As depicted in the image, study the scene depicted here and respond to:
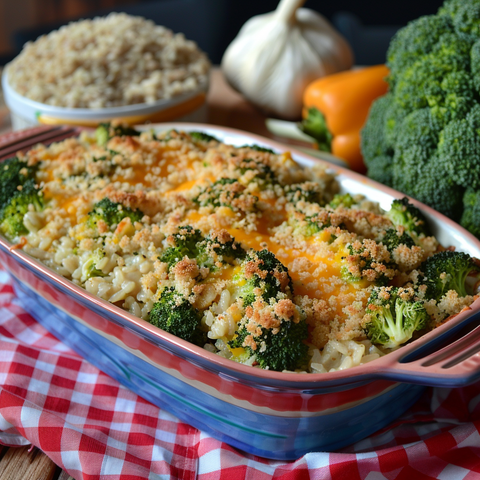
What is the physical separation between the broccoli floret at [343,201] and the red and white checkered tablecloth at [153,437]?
592 mm

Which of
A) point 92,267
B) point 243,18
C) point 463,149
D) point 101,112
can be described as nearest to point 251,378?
point 92,267

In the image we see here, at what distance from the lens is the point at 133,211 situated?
1560 millimetres

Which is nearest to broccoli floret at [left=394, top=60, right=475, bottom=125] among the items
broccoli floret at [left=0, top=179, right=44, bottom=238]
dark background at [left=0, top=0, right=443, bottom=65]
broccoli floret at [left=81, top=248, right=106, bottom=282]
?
broccoli floret at [left=81, top=248, right=106, bottom=282]

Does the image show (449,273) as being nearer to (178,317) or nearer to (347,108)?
(178,317)

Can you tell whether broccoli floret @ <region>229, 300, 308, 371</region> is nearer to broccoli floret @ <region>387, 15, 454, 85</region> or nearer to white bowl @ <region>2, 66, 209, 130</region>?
broccoli floret @ <region>387, 15, 454, 85</region>

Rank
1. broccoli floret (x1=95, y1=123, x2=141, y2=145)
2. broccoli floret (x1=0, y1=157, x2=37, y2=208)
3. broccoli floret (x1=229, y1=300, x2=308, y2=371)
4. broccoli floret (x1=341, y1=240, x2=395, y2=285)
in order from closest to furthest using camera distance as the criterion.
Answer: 1. broccoli floret (x1=229, y1=300, x2=308, y2=371)
2. broccoli floret (x1=341, y1=240, x2=395, y2=285)
3. broccoli floret (x1=0, y1=157, x2=37, y2=208)
4. broccoli floret (x1=95, y1=123, x2=141, y2=145)

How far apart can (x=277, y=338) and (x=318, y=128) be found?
1613 millimetres

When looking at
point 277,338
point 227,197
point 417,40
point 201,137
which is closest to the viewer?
point 277,338

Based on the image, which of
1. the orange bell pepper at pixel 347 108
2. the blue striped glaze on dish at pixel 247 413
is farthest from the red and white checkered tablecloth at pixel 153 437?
the orange bell pepper at pixel 347 108

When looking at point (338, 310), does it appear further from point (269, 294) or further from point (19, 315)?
point (19, 315)

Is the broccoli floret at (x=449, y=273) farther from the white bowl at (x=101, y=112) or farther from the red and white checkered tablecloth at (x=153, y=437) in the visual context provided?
the white bowl at (x=101, y=112)

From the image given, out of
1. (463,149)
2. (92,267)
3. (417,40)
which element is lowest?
(92,267)

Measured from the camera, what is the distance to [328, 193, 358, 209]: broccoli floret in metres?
1.67

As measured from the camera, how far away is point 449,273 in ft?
4.47
